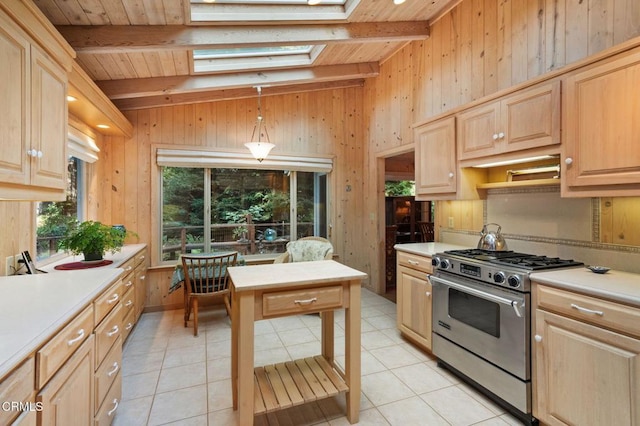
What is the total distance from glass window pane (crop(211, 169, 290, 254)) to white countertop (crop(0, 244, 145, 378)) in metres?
2.40

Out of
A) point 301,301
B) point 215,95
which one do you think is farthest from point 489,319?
point 215,95

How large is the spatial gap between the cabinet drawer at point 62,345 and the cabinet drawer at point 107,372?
0.31 m

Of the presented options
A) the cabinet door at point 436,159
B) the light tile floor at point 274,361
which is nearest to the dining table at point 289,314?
the light tile floor at point 274,361

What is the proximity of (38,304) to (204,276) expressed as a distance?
1957mm

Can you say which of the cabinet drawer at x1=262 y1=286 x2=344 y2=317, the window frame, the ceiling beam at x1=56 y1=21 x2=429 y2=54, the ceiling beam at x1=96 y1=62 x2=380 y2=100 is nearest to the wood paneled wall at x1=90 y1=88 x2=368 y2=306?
the window frame

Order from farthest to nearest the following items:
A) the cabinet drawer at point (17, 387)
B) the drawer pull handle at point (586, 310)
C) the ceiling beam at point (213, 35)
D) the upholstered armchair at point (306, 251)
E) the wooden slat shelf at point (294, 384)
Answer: the upholstered armchair at point (306, 251), the ceiling beam at point (213, 35), the wooden slat shelf at point (294, 384), the drawer pull handle at point (586, 310), the cabinet drawer at point (17, 387)

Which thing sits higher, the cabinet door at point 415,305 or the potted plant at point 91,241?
the potted plant at point 91,241

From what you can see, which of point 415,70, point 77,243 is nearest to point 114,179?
point 77,243

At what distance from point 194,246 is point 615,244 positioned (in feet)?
14.3

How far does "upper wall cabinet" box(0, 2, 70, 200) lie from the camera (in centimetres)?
135

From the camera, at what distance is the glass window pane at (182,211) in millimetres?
4074

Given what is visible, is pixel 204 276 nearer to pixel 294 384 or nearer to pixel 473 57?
pixel 294 384

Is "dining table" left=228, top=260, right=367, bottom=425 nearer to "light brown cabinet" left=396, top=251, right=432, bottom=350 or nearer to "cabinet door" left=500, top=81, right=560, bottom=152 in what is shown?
"light brown cabinet" left=396, top=251, right=432, bottom=350

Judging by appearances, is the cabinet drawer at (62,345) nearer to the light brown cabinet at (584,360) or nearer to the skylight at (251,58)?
the light brown cabinet at (584,360)
